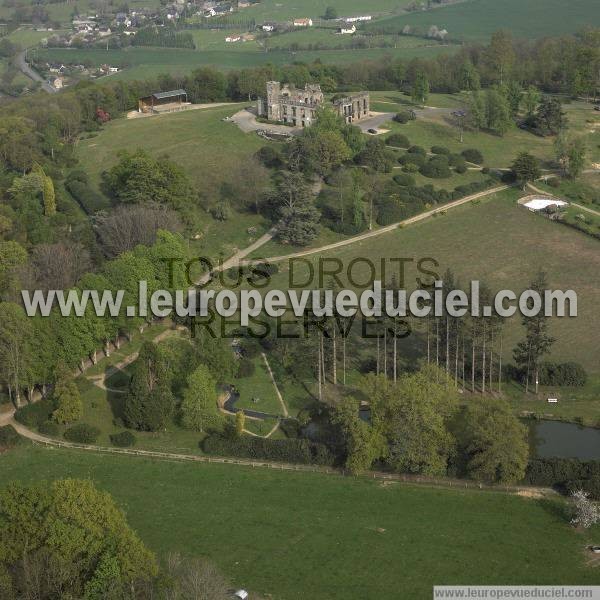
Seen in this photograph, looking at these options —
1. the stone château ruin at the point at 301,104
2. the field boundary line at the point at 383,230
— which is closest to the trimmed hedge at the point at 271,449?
the field boundary line at the point at 383,230

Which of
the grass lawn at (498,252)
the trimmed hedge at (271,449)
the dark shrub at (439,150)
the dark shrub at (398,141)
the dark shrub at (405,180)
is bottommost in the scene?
the trimmed hedge at (271,449)

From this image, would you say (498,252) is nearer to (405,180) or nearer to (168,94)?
(405,180)

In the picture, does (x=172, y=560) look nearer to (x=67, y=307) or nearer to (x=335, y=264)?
(x=67, y=307)

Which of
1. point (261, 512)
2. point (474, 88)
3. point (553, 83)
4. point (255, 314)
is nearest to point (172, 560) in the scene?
point (261, 512)

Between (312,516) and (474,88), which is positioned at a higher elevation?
(474,88)

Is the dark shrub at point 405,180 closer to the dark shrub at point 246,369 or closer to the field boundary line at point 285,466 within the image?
the dark shrub at point 246,369

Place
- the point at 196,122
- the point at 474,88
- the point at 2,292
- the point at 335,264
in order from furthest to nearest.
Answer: the point at 474,88 → the point at 196,122 → the point at 335,264 → the point at 2,292
